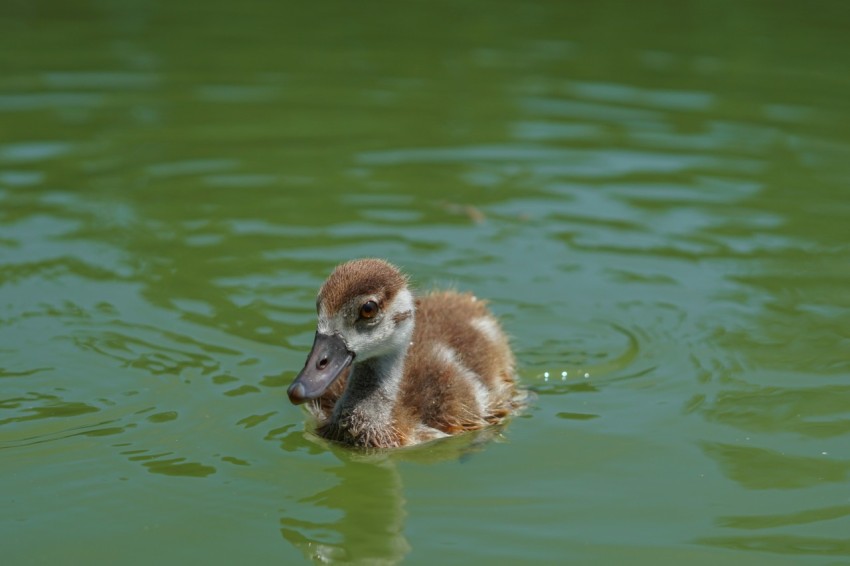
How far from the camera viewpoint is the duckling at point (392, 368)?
18.2ft

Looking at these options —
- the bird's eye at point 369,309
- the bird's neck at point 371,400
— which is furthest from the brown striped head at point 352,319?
the bird's neck at point 371,400

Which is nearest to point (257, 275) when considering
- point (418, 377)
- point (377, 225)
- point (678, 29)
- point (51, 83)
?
point (377, 225)

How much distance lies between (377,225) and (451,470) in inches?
119

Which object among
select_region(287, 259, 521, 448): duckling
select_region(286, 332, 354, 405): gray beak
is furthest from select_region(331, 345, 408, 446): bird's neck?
select_region(286, 332, 354, 405): gray beak

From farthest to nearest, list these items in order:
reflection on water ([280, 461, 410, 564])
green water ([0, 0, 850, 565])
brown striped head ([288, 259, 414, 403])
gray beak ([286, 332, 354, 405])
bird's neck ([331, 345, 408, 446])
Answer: bird's neck ([331, 345, 408, 446]) < brown striped head ([288, 259, 414, 403]) < gray beak ([286, 332, 354, 405]) < green water ([0, 0, 850, 565]) < reflection on water ([280, 461, 410, 564])

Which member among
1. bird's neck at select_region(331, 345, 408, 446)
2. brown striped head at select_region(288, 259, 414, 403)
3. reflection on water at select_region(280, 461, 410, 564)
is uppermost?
brown striped head at select_region(288, 259, 414, 403)

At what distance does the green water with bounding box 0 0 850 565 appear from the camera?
512cm

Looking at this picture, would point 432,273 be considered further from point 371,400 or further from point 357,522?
point 357,522

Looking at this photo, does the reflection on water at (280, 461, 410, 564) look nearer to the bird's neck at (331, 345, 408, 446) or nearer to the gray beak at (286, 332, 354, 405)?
the bird's neck at (331, 345, 408, 446)

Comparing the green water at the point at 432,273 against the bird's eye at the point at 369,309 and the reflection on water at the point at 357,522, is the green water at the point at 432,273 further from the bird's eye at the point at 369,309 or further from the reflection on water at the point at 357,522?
the bird's eye at the point at 369,309

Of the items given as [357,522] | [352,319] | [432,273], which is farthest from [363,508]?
[432,273]

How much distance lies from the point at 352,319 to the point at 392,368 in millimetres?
393

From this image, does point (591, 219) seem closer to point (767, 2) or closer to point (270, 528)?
point (270, 528)

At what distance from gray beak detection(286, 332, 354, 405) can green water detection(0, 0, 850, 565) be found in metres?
0.34
